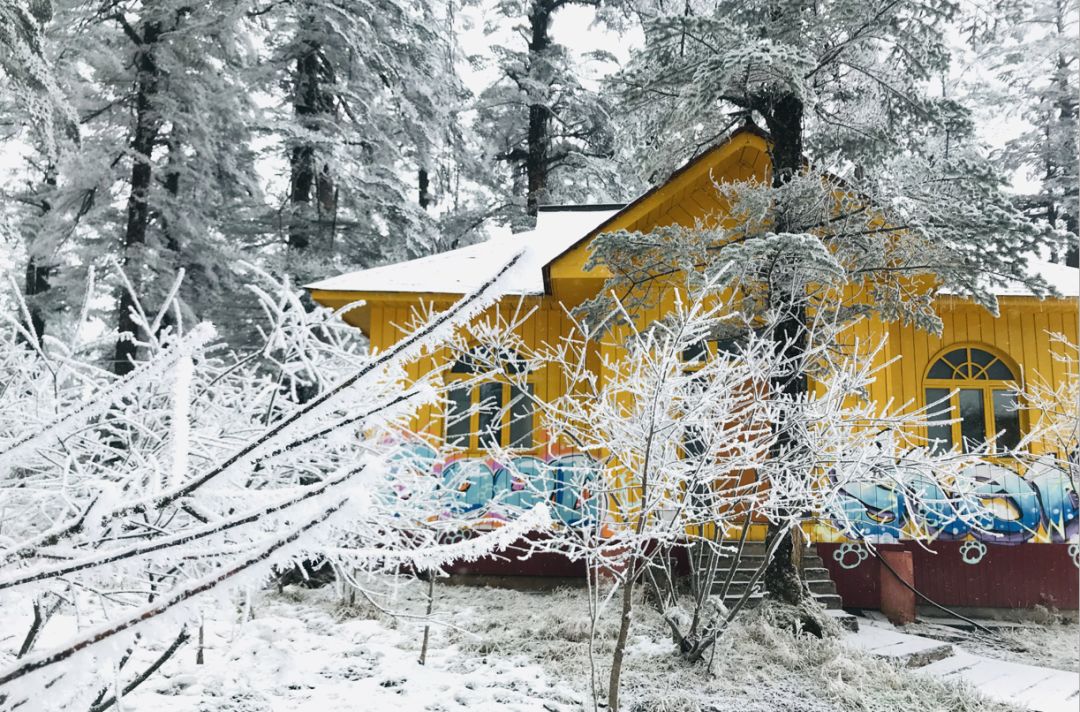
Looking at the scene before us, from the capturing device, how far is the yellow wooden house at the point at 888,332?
892 centimetres

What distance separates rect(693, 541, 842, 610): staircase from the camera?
7.26 m

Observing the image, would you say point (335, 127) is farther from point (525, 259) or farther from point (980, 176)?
point (525, 259)

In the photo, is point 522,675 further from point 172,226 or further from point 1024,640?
point 172,226

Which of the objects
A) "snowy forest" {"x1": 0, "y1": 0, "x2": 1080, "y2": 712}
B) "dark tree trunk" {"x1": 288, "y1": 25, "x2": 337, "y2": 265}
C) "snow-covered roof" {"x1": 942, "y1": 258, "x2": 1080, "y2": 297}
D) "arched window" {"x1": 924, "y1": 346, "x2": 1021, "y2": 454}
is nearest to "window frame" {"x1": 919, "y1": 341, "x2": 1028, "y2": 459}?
"arched window" {"x1": 924, "y1": 346, "x2": 1021, "y2": 454}

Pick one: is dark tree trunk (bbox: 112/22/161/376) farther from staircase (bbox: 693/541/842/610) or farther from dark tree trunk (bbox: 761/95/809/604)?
dark tree trunk (bbox: 761/95/809/604)

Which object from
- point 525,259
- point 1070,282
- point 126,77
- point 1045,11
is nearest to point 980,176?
point 1045,11

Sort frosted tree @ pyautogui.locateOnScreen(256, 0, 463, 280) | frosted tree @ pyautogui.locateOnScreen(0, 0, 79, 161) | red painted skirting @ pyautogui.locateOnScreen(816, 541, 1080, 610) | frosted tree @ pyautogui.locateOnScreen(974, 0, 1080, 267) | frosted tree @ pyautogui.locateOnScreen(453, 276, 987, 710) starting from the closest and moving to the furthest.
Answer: frosted tree @ pyautogui.locateOnScreen(453, 276, 987, 710) < frosted tree @ pyautogui.locateOnScreen(0, 0, 79, 161) < red painted skirting @ pyautogui.locateOnScreen(816, 541, 1080, 610) < frosted tree @ pyautogui.locateOnScreen(974, 0, 1080, 267) < frosted tree @ pyautogui.locateOnScreen(256, 0, 463, 280)

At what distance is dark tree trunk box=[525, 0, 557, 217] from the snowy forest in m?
0.61

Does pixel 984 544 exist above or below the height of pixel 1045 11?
below

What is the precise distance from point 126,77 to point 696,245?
10.9 metres

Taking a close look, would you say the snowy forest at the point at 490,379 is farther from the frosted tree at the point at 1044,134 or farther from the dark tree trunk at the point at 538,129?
the dark tree trunk at the point at 538,129

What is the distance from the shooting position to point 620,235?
683cm

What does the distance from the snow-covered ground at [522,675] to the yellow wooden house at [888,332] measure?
3159mm

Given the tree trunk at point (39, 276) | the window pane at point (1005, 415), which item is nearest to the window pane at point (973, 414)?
the window pane at point (1005, 415)
